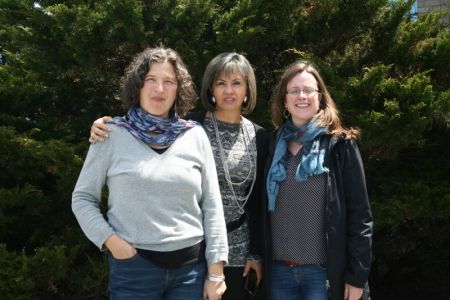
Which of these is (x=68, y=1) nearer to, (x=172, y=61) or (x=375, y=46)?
(x=172, y=61)

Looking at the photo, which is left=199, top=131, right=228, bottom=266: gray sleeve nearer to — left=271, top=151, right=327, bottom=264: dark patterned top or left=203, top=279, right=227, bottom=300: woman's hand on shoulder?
left=203, top=279, right=227, bottom=300: woman's hand on shoulder

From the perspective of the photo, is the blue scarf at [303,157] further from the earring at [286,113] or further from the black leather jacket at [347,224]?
the earring at [286,113]

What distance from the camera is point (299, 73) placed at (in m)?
2.57

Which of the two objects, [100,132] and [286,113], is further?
[286,113]

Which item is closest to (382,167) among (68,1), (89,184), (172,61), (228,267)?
(228,267)

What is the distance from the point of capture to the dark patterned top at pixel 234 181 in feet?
8.42

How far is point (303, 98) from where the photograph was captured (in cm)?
252

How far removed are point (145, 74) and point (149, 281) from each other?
0.92 meters

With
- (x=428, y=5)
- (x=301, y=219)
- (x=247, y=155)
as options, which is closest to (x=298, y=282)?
(x=301, y=219)

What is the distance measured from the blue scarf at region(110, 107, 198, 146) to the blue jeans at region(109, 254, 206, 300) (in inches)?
20.1

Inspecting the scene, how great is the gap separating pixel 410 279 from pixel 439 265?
29 centimetres

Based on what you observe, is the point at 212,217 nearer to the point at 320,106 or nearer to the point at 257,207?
the point at 257,207

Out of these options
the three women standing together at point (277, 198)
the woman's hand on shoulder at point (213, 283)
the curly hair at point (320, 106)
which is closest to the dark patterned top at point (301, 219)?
the three women standing together at point (277, 198)

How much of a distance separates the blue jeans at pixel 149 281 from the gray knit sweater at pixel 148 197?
0.28 feet
